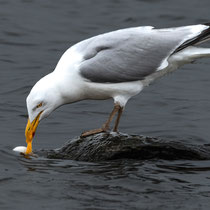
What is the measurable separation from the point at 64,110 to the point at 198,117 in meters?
2.40

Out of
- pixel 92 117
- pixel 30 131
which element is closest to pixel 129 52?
pixel 30 131

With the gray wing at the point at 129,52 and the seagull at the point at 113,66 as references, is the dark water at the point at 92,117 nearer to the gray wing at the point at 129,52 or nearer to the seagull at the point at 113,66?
the seagull at the point at 113,66

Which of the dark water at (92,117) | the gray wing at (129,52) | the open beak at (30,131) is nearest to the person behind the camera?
the dark water at (92,117)

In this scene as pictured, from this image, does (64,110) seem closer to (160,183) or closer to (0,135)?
(0,135)

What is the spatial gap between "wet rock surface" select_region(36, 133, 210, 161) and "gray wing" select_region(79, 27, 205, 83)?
0.82 metres

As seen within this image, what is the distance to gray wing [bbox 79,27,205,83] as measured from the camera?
9797mm

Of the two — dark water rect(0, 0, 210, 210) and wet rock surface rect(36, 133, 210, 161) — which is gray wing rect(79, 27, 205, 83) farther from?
dark water rect(0, 0, 210, 210)

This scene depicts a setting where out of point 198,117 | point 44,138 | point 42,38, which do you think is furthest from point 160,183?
point 42,38

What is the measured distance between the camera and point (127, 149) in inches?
376

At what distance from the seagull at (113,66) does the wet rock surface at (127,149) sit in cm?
31

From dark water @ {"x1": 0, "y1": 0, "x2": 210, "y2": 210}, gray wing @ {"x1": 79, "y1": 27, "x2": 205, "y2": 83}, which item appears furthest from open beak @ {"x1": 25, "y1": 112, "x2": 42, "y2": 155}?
gray wing @ {"x1": 79, "y1": 27, "x2": 205, "y2": 83}

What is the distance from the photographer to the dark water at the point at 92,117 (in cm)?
822

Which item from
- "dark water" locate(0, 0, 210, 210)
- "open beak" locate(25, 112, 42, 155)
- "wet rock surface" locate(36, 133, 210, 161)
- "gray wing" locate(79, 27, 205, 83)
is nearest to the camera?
"dark water" locate(0, 0, 210, 210)

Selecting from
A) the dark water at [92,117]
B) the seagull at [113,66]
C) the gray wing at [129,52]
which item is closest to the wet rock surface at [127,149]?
the dark water at [92,117]
